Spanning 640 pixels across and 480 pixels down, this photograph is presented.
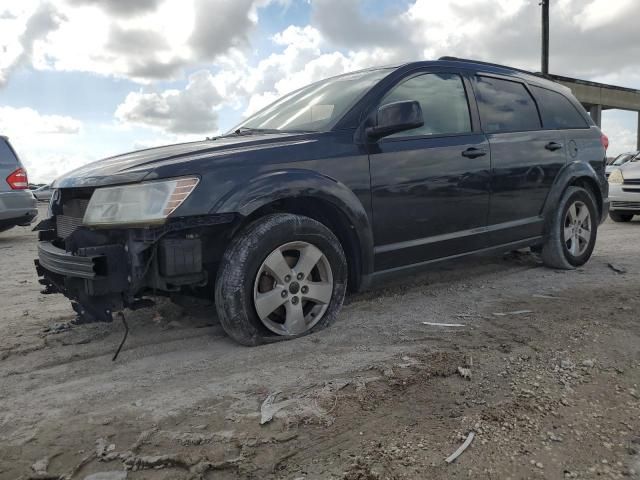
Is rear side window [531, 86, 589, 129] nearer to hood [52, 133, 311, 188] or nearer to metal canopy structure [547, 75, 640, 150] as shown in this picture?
hood [52, 133, 311, 188]

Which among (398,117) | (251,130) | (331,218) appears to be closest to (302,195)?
(331,218)

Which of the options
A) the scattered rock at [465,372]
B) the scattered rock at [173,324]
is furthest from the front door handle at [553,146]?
the scattered rock at [173,324]

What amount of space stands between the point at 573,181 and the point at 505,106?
112 cm

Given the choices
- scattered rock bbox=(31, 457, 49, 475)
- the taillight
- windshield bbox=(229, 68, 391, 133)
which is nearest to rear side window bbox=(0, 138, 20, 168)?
the taillight

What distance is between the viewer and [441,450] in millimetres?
2016

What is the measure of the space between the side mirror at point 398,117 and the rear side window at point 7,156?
723 centimetres

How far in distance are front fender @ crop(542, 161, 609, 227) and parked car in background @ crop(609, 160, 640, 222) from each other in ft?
15.6

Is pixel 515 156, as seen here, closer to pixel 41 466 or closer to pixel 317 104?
pixel 317 104

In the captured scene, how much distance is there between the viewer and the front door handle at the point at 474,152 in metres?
4.05

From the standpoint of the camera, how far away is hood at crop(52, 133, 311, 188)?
9.50 feet

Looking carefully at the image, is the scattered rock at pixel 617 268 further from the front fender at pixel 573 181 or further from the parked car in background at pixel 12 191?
the parked car in background at pixel 12 191

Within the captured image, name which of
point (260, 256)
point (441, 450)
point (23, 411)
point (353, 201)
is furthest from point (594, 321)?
point (23, 411)

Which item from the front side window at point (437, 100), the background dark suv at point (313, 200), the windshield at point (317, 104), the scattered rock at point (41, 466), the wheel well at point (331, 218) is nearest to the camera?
the scattered rock at point (41, 466)

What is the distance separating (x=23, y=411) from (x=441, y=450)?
6.05 ft
